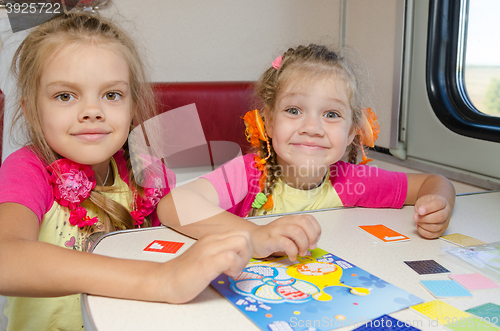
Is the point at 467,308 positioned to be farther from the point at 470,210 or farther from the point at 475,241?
the point at 470,210

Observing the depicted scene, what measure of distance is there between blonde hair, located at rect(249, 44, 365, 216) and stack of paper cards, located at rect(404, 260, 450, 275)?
1.73 feet

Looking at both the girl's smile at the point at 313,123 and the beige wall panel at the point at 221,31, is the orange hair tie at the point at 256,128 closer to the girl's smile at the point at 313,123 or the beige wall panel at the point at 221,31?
the girl's smile at the point at 313,123

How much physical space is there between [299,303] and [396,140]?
1.60 m

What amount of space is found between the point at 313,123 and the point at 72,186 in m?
0.64

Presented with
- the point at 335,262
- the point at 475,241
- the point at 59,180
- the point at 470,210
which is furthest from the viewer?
the point at 470,210

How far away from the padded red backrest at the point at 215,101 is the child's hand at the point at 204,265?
1323mm

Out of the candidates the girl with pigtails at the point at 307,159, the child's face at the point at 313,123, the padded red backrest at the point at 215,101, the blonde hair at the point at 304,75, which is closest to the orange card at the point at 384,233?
the girl with pigtails at the point at 307,159

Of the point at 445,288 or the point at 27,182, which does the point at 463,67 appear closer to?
the point at 445,288

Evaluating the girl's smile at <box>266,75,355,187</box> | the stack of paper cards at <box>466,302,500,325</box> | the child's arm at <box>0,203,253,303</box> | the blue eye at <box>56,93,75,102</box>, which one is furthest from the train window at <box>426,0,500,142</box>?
the blue eye at <box>56,93,75,102</box>

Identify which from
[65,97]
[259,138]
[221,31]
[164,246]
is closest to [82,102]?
[65,97]

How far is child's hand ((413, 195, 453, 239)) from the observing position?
83 cm

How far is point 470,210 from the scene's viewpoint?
1052mm

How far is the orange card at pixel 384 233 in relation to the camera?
822 mm

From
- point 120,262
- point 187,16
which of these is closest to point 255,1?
point 187,16
